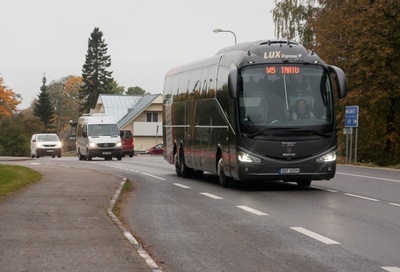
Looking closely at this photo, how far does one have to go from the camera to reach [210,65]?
858 inches

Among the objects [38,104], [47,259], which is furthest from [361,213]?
[38,104]

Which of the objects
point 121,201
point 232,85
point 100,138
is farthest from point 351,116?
point 121,201

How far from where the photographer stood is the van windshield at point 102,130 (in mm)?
47312

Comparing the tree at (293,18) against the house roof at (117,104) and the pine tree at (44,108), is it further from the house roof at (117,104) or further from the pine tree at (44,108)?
the pine tree at (44,108)

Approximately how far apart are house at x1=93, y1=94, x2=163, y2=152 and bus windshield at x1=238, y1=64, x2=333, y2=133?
80728mm

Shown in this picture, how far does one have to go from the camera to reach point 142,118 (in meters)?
106

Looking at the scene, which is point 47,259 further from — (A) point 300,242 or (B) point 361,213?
(B) point 361,213

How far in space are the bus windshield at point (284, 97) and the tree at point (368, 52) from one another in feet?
80.0

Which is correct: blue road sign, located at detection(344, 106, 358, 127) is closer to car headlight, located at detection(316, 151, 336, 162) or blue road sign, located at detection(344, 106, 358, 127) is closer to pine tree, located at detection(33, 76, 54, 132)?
car headlight, located at detection(316, 151, 336, 162)

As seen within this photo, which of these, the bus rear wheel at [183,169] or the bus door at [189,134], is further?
the bus rear wheel at [183,169]

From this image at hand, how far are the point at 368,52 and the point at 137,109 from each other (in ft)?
223

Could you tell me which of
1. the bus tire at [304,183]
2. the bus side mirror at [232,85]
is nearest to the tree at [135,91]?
the bus tire at [304,183]

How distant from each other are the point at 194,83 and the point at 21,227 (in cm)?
1301

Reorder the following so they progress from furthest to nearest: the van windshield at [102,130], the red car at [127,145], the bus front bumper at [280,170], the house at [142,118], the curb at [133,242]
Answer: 1. the house at [142,118]
2. the red car at [127,145]
3. the van windshield at [102,130]
4. the bus front bumper at [280,170]
5. the curb at [133,242]
